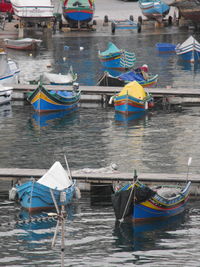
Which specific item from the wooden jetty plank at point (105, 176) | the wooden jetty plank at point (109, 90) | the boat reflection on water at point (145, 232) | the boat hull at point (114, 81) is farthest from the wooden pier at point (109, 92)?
the boat reflection on water at point (145, 232)

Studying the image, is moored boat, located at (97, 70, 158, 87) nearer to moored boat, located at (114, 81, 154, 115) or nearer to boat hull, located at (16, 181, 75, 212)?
moored boat, located at (114, 81, 154, 115)

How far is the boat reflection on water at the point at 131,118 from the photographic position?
6953 centimetres

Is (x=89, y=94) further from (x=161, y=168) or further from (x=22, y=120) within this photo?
(x=161, y=168)

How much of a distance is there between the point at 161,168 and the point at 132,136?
33.3 ft

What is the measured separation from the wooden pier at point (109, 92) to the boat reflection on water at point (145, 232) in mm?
29339

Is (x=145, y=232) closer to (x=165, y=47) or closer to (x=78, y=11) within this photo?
(x=165, y=47)

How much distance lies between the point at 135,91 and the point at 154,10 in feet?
187

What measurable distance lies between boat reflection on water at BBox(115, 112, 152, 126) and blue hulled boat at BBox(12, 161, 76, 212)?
2145cm

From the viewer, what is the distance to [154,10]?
418ft

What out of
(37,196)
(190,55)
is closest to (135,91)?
(37,196)

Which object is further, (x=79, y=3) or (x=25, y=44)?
(x=79, y=3)

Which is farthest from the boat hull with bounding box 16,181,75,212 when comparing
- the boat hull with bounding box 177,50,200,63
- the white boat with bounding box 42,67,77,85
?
the boat hull with bounding box 177,50,200,63

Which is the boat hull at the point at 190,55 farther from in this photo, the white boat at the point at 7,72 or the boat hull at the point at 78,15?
the white boat at the point at 7,72

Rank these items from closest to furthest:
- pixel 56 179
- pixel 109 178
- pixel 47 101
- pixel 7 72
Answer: pixel 56 179
pixel 109 178
pixel 47 101
pixel 7 72
